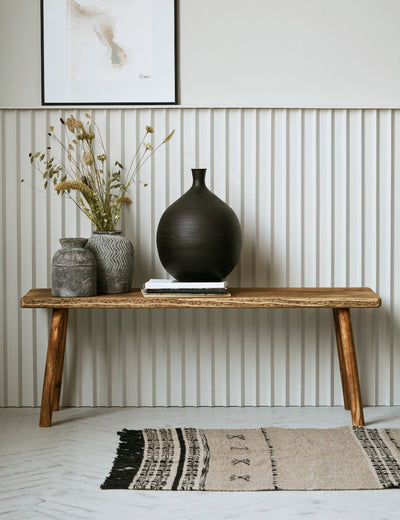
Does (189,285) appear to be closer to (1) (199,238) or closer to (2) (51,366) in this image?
(1) (199,238)

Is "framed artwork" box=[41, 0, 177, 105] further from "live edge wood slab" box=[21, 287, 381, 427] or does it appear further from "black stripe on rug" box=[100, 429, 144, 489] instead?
"black stripe on rug" box=[100, 429, 144, 489]

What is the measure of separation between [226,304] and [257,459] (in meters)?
0.60

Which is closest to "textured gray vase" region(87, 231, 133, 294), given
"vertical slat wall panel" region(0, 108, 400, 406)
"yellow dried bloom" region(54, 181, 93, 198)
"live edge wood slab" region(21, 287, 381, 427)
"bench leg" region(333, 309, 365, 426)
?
"live edge wood slab" region(21, 287, 381, 427)

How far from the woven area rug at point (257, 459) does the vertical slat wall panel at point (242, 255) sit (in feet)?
1.55

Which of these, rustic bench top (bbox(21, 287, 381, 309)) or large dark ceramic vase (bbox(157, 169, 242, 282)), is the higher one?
large dark ceramic vase (bbox(157, 169, 242, 282))

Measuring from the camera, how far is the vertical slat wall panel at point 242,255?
3320 millimetres

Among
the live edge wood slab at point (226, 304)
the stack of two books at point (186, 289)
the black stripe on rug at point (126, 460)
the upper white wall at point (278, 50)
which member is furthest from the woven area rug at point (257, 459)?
the upper white wall at point (278, 50)

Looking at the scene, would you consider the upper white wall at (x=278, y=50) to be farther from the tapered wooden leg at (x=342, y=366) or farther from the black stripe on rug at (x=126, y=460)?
the black stripe on rug at (x=126, y=460)

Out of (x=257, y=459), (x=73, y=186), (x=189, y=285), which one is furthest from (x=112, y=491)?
(x=73, y=186)

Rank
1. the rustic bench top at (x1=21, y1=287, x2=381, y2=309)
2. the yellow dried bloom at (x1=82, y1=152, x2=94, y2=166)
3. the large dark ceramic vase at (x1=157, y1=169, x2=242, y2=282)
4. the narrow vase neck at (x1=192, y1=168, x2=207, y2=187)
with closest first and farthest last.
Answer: the rustic bench top at (x1=21, y1=287, x2=381, y2=309) → the large dark ceramic vase at (x1=157, y1=169, x2=242, y2=282) → the narrow vase neck at (x1=192, y1=168, x2=207, y2=187) → the yellow dried bloom at (x1=82, y1=152, x2=94, y2=166)

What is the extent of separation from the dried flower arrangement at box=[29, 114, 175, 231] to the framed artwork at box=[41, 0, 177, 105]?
16 cm

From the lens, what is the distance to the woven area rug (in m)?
2.35

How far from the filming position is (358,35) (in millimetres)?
3277

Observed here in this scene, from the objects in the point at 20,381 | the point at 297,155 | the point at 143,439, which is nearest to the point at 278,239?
the point at 297,155
